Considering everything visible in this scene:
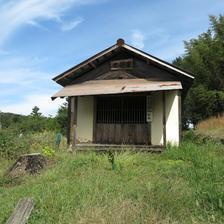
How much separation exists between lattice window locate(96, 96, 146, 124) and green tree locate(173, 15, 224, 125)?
2233 cm

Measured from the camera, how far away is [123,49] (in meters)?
16.2

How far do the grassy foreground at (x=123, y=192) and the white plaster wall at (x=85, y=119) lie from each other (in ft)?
16.2

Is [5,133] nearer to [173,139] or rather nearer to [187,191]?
[173,139]

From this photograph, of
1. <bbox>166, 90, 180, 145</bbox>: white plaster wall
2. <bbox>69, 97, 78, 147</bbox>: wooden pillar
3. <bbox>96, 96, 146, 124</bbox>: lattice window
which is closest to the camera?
<bbox>166, 90, 180, 145</bbox>: white plaster wall

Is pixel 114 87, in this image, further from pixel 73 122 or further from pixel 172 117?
pixel 172 117

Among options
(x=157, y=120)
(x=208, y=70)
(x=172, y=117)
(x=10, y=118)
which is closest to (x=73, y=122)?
(x=157, y=120)

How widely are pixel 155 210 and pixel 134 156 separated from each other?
213 inches

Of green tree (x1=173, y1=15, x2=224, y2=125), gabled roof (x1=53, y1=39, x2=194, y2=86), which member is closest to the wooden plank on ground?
gabled roof (x1=53, y1=39, x2=194, y2=86)

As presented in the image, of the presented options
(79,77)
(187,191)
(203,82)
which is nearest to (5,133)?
(79,77)

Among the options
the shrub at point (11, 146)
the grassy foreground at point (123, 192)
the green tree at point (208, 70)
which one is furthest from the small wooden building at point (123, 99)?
the green tree at point (208, 70)

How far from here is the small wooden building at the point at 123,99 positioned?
1538cm

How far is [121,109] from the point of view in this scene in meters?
16.4

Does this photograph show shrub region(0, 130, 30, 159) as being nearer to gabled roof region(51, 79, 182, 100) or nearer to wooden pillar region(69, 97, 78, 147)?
wooden pillar region(69, 97, 78, 147)

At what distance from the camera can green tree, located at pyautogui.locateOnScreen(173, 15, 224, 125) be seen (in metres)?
38.5
